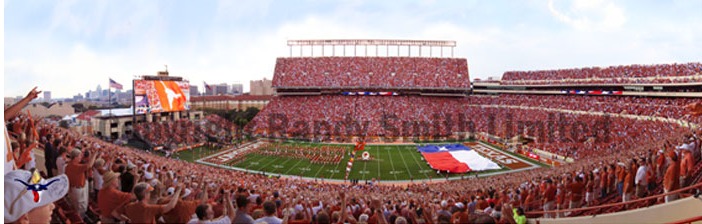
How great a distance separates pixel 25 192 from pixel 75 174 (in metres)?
2.68

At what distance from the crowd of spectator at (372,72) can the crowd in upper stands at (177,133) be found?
1401 centimetres

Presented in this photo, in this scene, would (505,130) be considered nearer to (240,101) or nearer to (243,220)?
(243,220)

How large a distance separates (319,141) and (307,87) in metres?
15.5

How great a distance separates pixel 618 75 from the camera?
38.2 metres

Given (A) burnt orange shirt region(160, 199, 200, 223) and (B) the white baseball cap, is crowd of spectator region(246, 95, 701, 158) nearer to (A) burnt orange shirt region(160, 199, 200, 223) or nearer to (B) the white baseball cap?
(A) burnt orange shirt region(160, 199, 200, 223)

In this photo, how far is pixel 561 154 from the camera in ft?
87.0

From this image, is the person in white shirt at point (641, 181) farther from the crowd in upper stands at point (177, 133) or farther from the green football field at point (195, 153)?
the crowd in upper stands at point (177, 133)

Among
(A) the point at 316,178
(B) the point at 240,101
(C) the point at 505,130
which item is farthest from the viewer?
(B) the point at 240,101

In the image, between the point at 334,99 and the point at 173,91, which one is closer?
the point at 173,91

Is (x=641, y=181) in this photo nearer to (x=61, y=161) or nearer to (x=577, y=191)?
(x=577, y=191)

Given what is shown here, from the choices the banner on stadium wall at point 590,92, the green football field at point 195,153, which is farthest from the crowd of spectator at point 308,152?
the banner on stadium wall at point 590,92

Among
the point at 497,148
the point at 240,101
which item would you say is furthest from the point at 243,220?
the point at 240,101

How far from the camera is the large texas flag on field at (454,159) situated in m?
24.3

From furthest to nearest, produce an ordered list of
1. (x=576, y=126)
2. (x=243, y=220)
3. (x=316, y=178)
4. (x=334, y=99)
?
(x=334, y=99) < (x=576, y=126) < (x=316, y=178) < (x=243, y=220)
